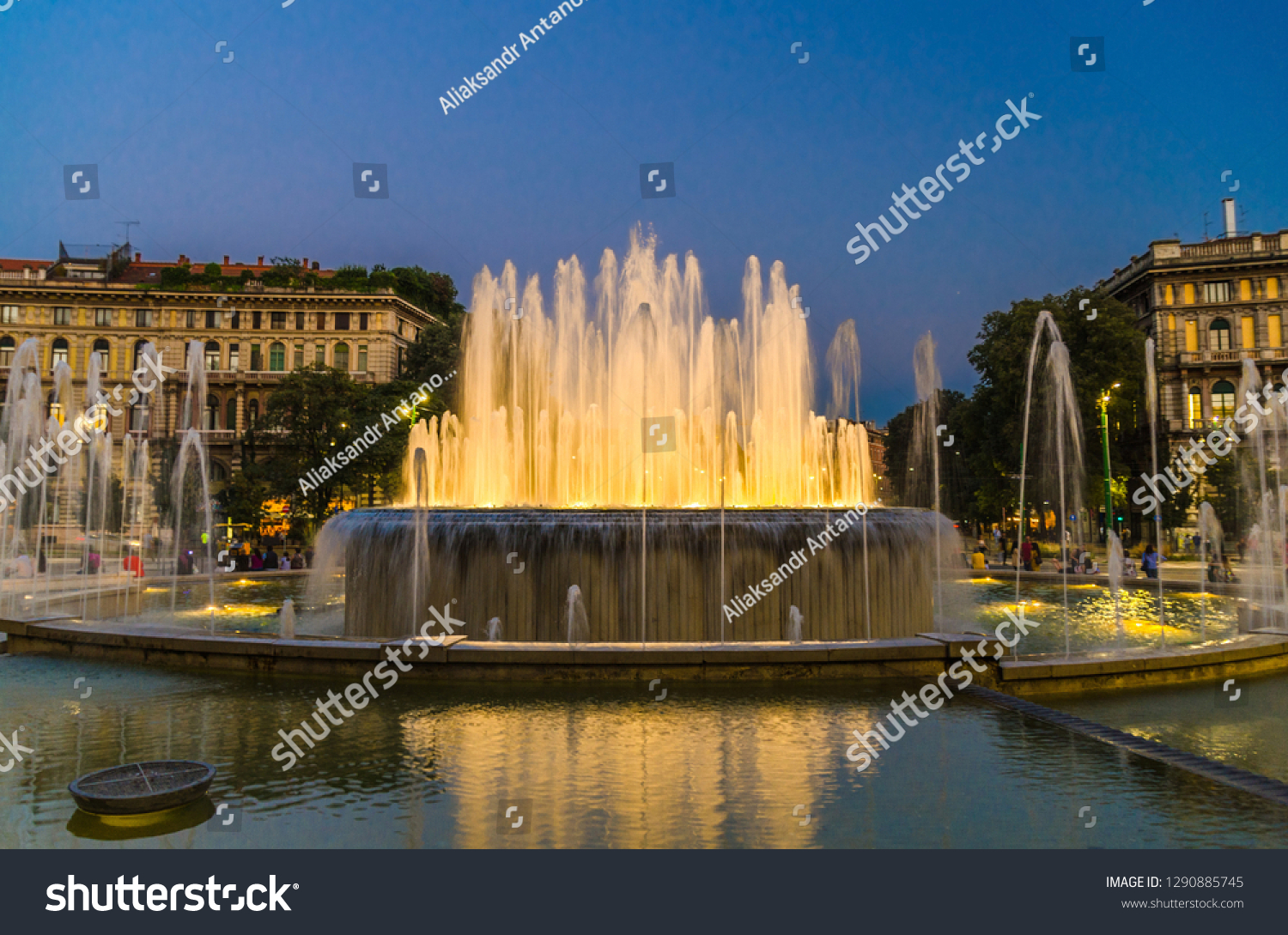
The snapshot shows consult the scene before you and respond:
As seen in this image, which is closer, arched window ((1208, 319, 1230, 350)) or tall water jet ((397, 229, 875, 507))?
tall water jet ((397, 229, 875, 507))

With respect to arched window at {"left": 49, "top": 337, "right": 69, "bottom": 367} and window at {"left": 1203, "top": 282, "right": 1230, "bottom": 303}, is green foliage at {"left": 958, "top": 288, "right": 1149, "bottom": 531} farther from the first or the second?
arched window at {"left": 49, "top": 337, "right": 69, "bottom": 367}

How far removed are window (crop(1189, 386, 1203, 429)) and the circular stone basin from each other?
65.9 meters

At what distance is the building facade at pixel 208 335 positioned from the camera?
66.3m

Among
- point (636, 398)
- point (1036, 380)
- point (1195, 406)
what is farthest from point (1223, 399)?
point (636, 398)

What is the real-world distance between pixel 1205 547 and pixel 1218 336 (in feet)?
143

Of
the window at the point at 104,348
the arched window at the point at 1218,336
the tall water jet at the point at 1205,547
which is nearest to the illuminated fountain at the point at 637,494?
the tall water jet at the point at 1205,547

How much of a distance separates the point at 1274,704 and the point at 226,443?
68.2 meters

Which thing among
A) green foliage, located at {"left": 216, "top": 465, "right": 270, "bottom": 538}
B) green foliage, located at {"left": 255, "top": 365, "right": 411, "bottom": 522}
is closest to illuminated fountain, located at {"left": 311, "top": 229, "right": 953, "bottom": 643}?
green foliage, located at {"left": 255, "top": 365, "right": 411, "bottom": 522}

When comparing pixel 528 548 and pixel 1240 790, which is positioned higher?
pixel 528 548

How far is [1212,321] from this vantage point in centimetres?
5906

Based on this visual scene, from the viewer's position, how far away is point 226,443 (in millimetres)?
→ 66125

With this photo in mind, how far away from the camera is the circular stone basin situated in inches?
242

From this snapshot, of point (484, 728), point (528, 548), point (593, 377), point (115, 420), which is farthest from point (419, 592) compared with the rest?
point (115, 420)

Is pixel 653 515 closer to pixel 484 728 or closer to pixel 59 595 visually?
pixel 484 728
